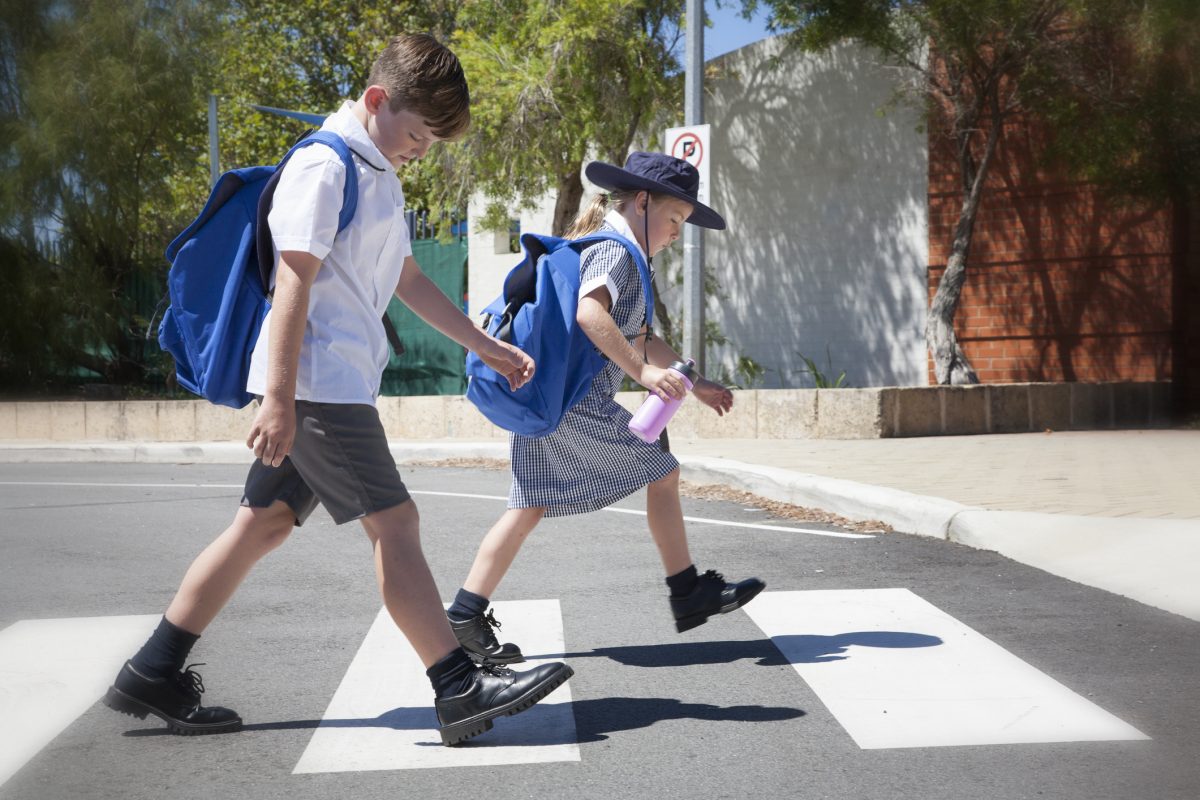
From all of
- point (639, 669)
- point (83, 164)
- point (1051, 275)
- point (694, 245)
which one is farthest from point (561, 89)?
point (639, 669)

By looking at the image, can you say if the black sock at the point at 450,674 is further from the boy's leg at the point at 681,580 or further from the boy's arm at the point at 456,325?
the boy's leg at the point at 681,580

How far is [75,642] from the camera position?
16.6ft

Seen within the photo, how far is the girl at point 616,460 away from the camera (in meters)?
4.65

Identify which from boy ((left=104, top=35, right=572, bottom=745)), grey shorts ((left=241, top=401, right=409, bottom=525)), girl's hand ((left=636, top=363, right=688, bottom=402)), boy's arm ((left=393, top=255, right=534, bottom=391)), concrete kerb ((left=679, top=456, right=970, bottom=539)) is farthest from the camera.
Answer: concrete kerb ((left=679, top=456, right=970, bottom=539))

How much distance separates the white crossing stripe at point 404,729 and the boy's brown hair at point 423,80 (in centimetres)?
168

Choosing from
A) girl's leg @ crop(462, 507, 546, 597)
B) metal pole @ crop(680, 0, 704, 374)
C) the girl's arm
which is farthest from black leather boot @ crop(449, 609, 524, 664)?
metal pole @ crop(680, 0, 704, 374)

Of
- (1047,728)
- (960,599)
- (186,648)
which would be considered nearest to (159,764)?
(186,648)

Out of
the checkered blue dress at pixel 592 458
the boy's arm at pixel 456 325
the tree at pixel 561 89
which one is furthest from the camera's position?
the tree at pixel 561 89

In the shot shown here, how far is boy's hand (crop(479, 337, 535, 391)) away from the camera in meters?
4.11

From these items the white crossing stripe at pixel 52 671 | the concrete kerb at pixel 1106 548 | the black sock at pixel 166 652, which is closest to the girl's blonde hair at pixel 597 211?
the black sock at pixel 166 652

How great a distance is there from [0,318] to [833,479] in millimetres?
14857

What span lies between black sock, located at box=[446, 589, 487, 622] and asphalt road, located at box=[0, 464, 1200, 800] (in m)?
0.39

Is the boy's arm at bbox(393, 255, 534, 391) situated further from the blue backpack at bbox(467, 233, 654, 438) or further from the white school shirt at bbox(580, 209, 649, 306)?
the white school shirt at bbox(580, 209, 649, 306)

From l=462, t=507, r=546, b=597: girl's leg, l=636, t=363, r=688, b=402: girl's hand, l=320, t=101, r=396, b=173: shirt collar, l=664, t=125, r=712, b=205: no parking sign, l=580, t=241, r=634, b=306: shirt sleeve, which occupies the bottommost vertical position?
l=462, t=507, r=546, b=597: girl's leg
